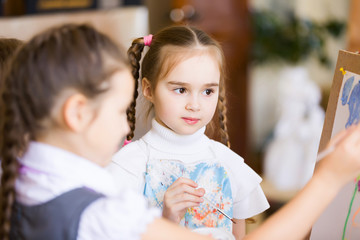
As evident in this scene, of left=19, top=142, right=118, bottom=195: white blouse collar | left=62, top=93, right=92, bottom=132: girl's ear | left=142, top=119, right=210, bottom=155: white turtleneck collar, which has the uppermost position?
left=62, top=93, right=92, bottom=132: girl's ear

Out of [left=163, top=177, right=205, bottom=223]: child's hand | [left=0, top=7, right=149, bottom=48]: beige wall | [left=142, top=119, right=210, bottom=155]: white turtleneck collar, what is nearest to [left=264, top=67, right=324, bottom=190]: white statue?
[left=0, top=7, right=149, bottom=48]: beige wall

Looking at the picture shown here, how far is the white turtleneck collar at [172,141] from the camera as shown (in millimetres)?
1167

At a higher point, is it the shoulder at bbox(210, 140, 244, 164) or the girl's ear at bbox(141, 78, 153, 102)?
the girl's ear at bbox(141, 78, 153, 102)

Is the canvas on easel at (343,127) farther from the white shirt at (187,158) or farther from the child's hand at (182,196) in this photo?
Result: the child's hand at (182,196)

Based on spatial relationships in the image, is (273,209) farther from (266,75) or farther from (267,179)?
(266,75)

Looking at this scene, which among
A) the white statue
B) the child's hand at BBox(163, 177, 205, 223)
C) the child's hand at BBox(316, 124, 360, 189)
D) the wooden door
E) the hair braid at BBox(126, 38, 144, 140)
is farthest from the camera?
the wooden door

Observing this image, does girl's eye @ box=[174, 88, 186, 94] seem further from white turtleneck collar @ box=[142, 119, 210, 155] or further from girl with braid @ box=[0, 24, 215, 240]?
girl with braid @ box=[0, 24, 215, 240]

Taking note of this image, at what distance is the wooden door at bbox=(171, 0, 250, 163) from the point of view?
3631mm

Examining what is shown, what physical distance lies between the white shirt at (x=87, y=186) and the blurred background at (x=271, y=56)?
231cm

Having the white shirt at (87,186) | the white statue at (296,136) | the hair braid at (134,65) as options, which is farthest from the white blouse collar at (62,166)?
the white statue at (296,136)

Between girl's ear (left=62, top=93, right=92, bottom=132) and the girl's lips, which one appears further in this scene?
the girl's lips

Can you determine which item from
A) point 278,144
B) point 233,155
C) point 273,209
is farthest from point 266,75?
point 233,155

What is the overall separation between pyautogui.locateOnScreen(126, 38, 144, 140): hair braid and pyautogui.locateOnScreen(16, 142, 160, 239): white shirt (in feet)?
1.50

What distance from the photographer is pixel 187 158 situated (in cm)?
117
